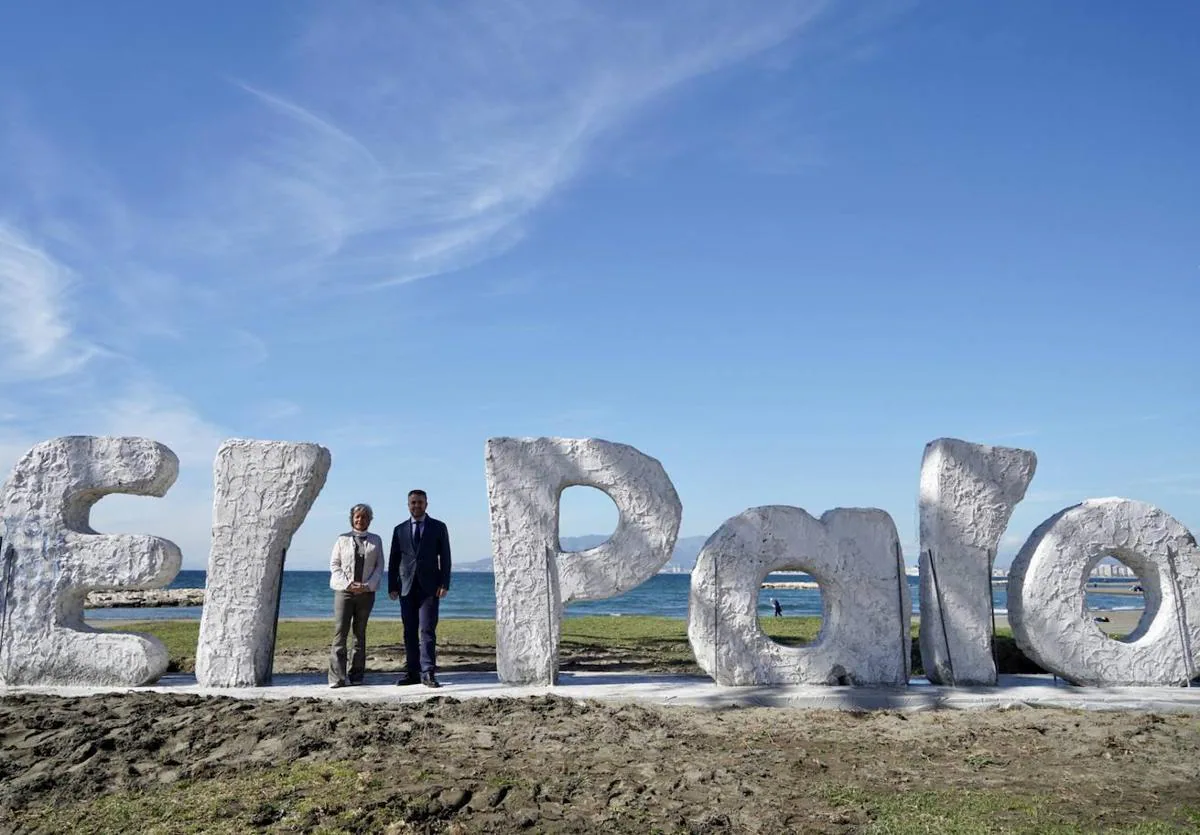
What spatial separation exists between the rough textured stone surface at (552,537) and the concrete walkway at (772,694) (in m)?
0.43

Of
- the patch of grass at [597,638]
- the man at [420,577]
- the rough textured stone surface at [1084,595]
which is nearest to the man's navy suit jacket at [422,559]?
the man at [420,577]

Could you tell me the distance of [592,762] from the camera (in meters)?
5.31

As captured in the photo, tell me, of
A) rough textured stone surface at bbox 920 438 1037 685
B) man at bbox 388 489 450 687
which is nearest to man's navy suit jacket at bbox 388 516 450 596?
man at bbox 388 489 450 687

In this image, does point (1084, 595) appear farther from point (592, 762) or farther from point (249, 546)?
point (249, 546)

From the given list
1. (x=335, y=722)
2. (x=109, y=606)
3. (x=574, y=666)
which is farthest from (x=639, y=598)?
(x=335, y=722)

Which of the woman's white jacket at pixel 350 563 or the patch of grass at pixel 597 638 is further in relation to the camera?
the patch of grass at pixel 597 638

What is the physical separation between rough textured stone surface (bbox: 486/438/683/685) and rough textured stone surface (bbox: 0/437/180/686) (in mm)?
2874

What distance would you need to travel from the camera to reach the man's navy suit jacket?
7.79 metres

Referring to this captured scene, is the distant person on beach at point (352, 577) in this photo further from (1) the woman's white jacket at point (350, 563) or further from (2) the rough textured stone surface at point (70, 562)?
(2) the rough textured stone surface at point (70, 562)

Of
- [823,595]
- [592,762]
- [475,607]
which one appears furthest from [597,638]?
[475,607]

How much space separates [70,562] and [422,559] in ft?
9.90

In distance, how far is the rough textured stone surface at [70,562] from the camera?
7.75 meters

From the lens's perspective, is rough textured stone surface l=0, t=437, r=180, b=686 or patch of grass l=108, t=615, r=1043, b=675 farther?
patch of grass l=108, t=615, r=1043, b=675

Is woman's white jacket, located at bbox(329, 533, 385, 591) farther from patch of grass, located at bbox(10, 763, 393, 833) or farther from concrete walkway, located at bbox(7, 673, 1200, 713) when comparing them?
patch of grass, located at bbox(10, 763, 393, 833)
